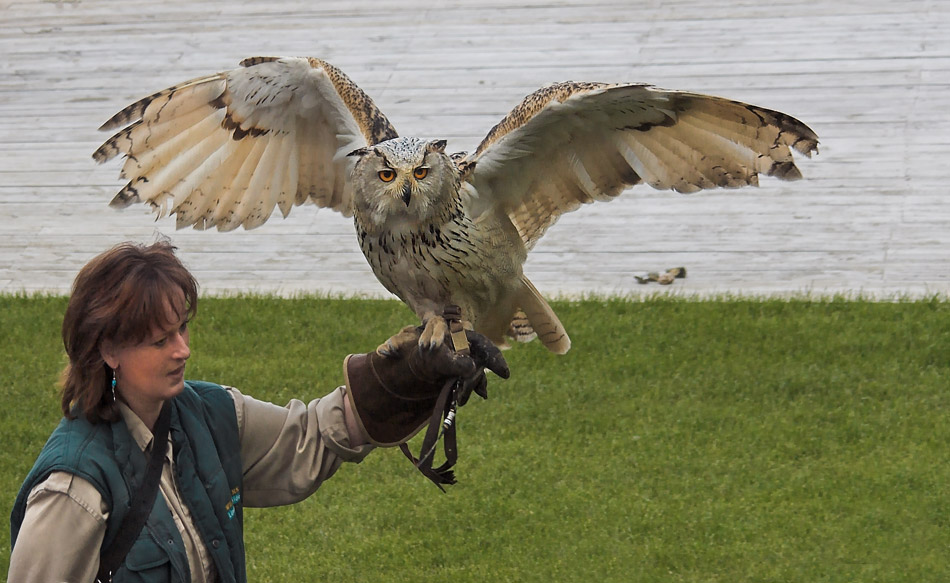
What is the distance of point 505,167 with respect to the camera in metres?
3.58

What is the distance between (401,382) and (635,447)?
2679 millimetres

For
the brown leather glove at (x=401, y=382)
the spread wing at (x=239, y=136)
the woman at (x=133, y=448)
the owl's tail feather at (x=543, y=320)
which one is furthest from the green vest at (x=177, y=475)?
the owl's tail feather at (x=543, y=320)

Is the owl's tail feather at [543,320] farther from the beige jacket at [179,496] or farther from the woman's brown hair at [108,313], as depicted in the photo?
the woman's brown hair at [108,313]

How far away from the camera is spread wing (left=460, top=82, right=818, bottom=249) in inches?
126

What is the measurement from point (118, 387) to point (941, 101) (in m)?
7.22

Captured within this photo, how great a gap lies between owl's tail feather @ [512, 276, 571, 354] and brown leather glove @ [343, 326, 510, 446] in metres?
0.83

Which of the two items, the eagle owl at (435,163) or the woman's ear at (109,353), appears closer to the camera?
the woman's ear at (109,353)

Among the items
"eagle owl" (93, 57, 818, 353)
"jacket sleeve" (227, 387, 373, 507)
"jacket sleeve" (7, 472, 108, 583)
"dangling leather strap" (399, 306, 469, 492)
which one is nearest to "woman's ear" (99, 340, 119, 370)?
"jacket sleeve" (7, 472, 108, 583)

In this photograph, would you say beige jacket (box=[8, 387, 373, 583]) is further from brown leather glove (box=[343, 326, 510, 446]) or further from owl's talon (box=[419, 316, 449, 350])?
owl's talon (box=[419, 316, 449, 350])

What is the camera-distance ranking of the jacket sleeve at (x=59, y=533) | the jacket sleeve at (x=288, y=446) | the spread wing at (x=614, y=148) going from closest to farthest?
the jacket sleeve at (x=59, y=533)
the jacket sleeve at (x=288, y=446)
the spread wing at (x=614, y=148)

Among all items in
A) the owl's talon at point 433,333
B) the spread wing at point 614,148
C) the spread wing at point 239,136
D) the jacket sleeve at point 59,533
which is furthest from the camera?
the spread wing at point 239,136

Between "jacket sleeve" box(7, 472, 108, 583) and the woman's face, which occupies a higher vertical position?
the woman's face

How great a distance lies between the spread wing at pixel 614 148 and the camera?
319 cm

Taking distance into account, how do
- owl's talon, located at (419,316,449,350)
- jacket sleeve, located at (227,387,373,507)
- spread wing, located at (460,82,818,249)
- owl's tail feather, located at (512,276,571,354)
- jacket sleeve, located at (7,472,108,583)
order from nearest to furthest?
jacket sleeve, located at (7,472,108,583)
jacket sleeve, located at (227,387,373,507)
owl's talon, located at (419,316,449,350)
spread wing, located at (460,82,818,249)
owl's tail feather, located at (512,276,571,354)
